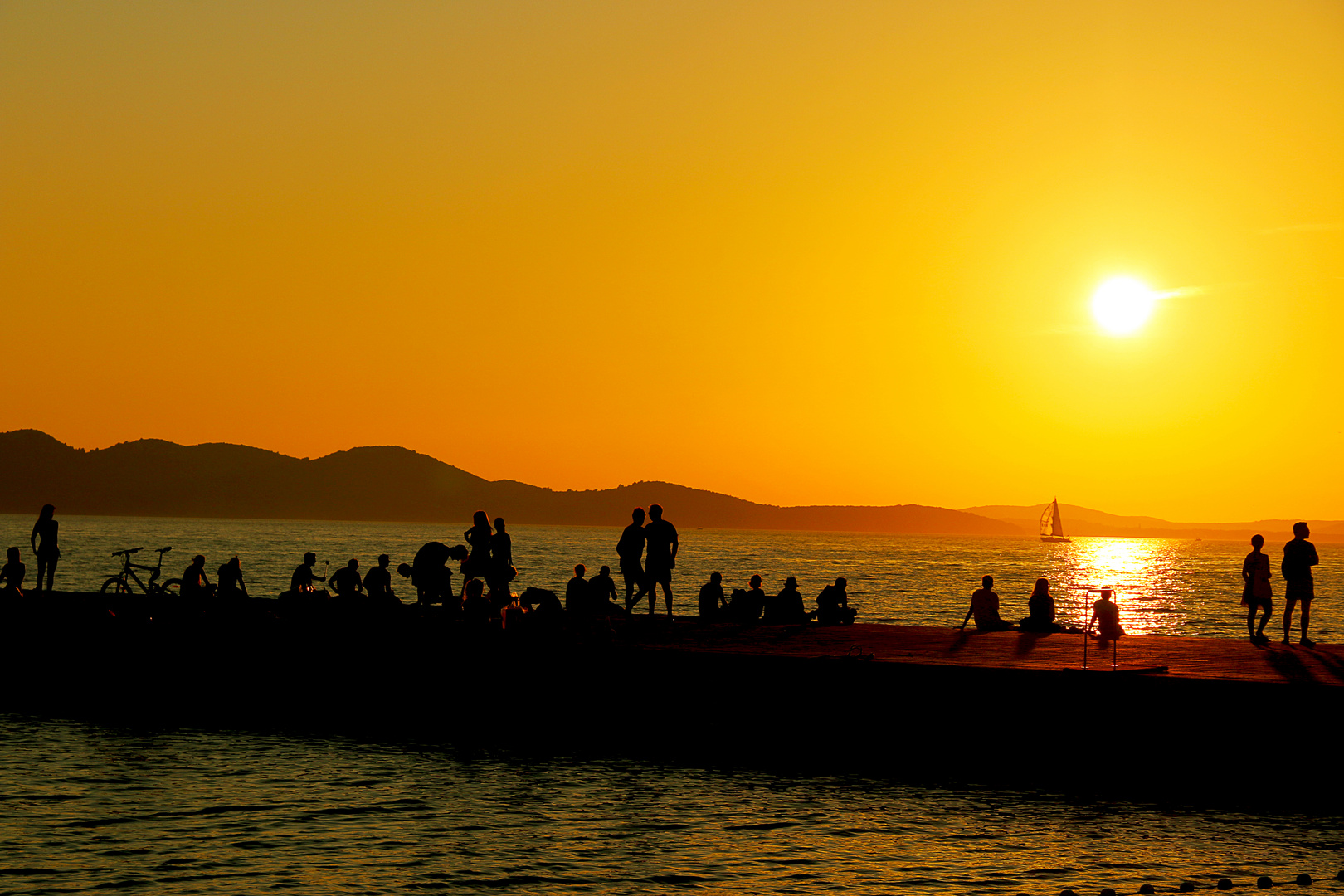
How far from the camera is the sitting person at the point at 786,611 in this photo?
26.8m

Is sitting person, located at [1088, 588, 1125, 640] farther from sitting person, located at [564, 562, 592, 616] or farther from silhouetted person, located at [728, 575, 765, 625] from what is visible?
sitting person, located at [564, 562, 592, 616]

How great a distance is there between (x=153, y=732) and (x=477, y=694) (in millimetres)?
5868

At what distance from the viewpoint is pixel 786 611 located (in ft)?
88.3

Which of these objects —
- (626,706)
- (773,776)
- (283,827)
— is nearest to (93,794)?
(283,827)

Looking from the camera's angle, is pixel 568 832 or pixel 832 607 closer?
pixel 568 832

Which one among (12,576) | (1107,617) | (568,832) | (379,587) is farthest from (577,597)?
(12,576)

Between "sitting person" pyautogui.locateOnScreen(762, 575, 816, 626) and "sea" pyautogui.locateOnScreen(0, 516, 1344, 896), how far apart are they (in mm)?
7572

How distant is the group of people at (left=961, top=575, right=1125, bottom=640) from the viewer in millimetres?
21328

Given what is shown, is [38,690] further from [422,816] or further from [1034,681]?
[1034,681]

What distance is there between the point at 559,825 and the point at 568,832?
40 cm

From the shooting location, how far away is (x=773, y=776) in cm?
1842

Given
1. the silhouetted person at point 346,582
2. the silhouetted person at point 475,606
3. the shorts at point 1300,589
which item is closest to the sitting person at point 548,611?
the silhouetted person at point 475,606

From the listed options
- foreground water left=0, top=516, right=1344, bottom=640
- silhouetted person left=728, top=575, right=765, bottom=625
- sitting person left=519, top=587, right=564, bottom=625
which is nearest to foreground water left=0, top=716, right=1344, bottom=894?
sitting person left=519, top=587, right=564, bottom=625

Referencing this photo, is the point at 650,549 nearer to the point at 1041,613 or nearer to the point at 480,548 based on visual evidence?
the point at 480,548
